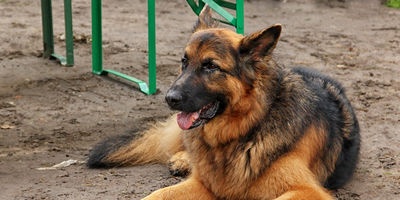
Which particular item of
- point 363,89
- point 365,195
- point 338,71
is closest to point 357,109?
point 363,89

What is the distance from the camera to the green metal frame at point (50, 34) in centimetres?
952

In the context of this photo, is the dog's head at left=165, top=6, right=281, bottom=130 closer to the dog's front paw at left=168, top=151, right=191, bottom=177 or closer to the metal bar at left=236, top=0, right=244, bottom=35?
the dog's front paw at left=168, top=151, right=191, bottom=177

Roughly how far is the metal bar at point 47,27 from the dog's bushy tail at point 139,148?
4.27 m

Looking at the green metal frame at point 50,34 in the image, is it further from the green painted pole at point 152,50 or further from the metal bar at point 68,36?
the green painted pole at point 152,50

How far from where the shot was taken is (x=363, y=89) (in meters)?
8.45

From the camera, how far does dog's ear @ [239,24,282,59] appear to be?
4.70 meters

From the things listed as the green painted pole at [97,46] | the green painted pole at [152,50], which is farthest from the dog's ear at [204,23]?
the green painted pole at [97,46]

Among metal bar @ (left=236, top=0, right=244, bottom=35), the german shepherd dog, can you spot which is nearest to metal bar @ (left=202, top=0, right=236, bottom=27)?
metal bar @ (left=236, top=0, right=244, bottom=35)

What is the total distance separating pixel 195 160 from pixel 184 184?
0.19 metres

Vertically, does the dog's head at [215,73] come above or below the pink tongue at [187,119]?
above

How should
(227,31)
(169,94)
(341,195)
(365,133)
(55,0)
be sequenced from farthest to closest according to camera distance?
(55,0) < (365,133) < (341,195) < (227,31) < (169,94)

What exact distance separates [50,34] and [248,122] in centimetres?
575

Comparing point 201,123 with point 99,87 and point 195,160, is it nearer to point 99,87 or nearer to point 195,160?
point 195,160

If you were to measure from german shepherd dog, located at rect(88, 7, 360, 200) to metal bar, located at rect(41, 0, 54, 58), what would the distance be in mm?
5013
